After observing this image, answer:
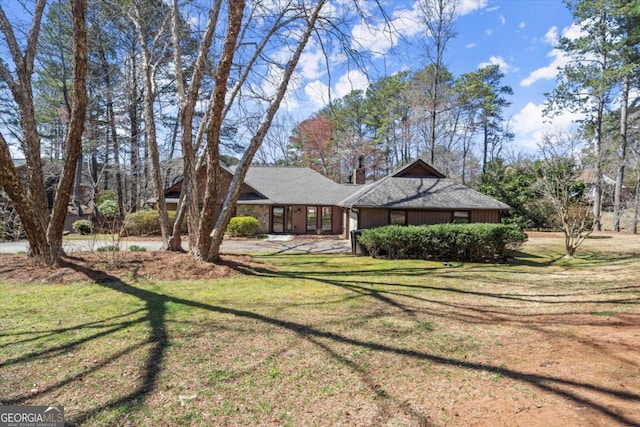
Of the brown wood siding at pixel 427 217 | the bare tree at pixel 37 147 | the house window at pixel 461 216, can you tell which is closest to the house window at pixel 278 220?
the brown wood siding at pixel 427 217

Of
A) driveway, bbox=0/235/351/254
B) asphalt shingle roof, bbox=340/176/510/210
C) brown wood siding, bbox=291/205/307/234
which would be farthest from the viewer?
brown wood siding, bbox=291/205/307/234

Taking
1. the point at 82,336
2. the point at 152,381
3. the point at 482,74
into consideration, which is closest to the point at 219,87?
the point at 82,336

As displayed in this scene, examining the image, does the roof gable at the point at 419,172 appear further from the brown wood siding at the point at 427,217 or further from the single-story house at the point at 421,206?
the brown wood siding at the point at 427,217

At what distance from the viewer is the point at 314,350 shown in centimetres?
425

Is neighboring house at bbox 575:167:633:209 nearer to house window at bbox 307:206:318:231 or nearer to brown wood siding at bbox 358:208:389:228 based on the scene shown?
brown wood siding at bbox 358:208:389:228

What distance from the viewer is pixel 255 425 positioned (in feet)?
9.21

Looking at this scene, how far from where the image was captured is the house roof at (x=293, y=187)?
22.1 metres

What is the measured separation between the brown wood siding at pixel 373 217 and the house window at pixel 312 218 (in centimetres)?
705

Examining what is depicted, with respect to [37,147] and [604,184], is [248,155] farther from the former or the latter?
[604,184]

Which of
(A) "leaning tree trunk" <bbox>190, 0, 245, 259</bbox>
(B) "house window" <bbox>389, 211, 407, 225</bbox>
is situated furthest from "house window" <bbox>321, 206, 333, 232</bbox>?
(A) "leaning tree trunk" <bbox>190, 0, 245, 259</bbox>

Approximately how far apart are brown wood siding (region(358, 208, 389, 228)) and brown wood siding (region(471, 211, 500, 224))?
14.1 feet

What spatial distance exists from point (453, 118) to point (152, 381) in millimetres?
32158

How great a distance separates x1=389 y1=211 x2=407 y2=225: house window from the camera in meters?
15.8

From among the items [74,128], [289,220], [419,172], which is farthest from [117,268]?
[419,172]
